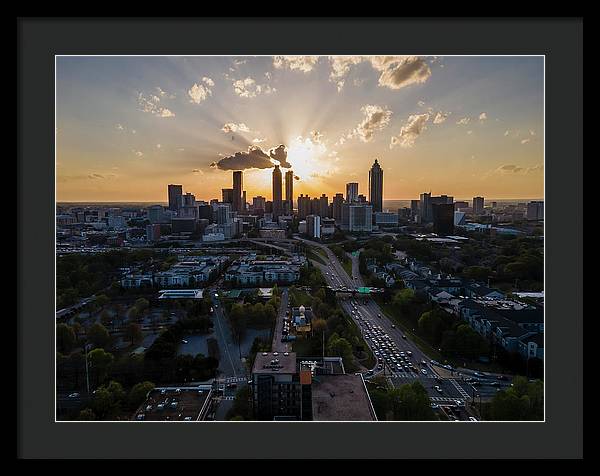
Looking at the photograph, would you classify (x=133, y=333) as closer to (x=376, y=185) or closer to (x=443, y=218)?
(x=376, y=185)

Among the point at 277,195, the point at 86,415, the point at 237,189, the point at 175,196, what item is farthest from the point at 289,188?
the point at 86,415

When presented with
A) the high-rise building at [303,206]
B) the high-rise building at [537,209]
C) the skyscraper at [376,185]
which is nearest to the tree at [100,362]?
the high-rise building at [303,206]

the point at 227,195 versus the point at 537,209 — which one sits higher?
the point at 227,195
